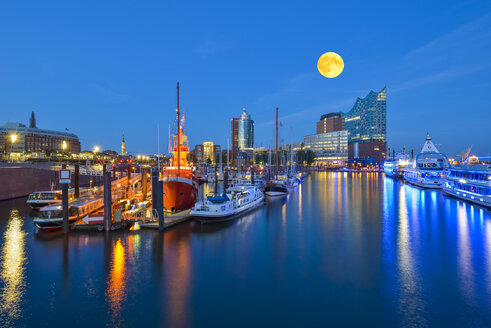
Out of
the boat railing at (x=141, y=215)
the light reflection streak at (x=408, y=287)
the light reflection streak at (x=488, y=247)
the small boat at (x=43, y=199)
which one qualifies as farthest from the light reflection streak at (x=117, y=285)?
the light reflection streak at (x=488, y=247)

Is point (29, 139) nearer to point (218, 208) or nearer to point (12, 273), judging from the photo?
point (218, 208)

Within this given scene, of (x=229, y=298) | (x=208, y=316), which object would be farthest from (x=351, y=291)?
(x=208, y=316)

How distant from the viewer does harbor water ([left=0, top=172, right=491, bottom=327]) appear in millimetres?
13586

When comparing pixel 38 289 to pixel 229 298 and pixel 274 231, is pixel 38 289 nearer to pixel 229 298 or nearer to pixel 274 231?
pixel 229 298

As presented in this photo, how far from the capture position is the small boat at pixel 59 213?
26703 millimetres

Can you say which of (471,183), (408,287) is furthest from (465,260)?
(471,183)

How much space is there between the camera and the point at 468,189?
47.8 metres

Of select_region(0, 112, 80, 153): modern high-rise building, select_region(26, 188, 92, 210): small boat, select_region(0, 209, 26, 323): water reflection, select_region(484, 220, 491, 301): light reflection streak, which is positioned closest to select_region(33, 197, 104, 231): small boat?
select_region(0, 209, 26, 323): water reflection

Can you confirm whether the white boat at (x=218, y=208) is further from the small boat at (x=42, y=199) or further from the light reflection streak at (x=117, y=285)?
the small boat at (x=42, y=199)

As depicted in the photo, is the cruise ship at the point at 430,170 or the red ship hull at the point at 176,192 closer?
the red ship hull at the point at 176,192

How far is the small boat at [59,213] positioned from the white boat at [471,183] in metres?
53.5

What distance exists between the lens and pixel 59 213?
89.4 ft

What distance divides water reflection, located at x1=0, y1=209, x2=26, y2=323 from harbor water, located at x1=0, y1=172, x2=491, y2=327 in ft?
0.24

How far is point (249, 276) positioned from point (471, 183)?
46079mm
